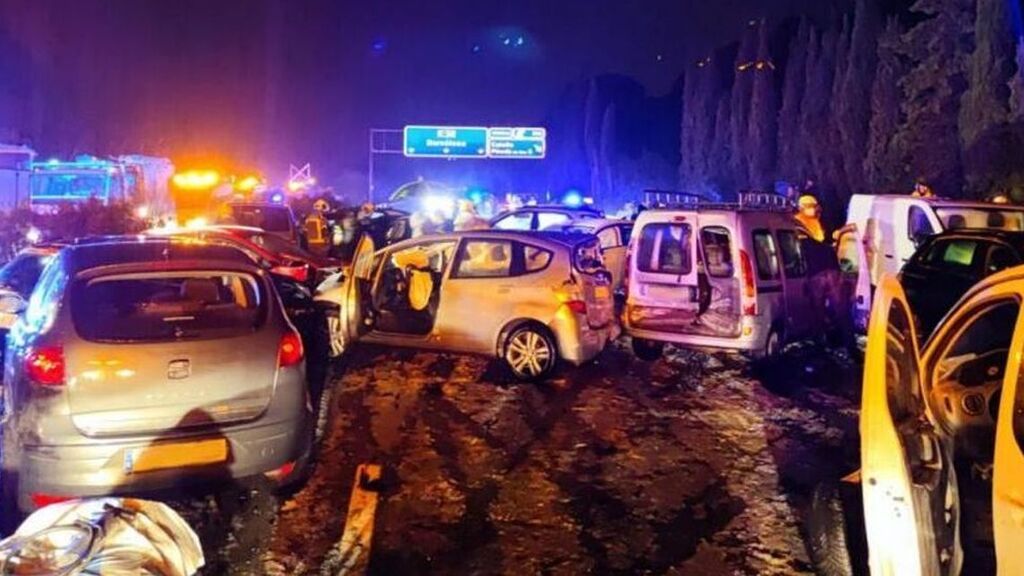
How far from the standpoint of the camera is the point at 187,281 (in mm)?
6531

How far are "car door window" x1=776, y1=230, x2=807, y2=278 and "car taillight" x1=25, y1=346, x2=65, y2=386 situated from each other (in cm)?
719

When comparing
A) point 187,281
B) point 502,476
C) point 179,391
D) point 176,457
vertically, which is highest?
point 187,281

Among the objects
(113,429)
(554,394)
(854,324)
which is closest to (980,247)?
(854,324)

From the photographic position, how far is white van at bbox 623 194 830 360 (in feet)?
31.2

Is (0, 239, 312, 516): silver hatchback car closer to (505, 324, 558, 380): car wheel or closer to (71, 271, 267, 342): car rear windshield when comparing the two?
(71, 271, 267, 342): car rear windshield

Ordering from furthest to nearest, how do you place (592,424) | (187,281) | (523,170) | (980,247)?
(523,170) → (980,247) → (592,424) → (187,281)

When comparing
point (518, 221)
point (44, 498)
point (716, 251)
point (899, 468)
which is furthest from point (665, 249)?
point (518, 221)

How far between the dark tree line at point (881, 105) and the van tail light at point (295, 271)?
49.8 feet

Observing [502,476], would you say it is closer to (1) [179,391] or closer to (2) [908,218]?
(1) [179,391]

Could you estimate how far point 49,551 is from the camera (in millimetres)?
3158

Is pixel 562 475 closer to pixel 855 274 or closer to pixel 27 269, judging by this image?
pixel 27 269

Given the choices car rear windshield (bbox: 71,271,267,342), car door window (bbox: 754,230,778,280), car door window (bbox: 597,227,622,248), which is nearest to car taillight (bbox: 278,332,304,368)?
car rear windshield (bbox: 71,271,267,342)

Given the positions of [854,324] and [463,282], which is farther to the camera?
[854,324]

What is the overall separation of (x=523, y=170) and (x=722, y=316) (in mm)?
70350
